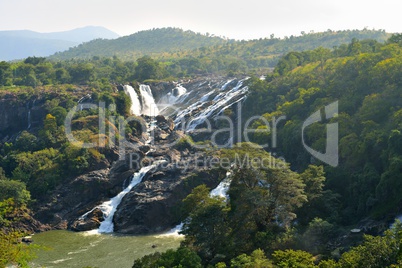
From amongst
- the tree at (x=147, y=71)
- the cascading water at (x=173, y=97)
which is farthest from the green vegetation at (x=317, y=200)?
the tree at (x=147, y=71)

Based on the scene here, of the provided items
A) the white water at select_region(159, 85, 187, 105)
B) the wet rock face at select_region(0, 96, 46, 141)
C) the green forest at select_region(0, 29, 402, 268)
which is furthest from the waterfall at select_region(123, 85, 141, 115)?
the wet rock face at select_region(0, 96, 46, 141)

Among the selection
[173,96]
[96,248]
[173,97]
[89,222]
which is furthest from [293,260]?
[173,96]

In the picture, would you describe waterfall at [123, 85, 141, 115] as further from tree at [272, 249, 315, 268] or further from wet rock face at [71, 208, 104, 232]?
tree at [272, 249, 315, 268]

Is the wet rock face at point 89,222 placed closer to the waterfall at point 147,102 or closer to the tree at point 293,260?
the tree at point 293,260

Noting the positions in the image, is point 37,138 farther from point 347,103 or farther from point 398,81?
point 398,81

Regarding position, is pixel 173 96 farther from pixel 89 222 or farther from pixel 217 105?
pixel 89 222

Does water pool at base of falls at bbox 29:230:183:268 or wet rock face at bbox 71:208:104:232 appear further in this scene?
wet rock face at bbox 71:208:104:232
